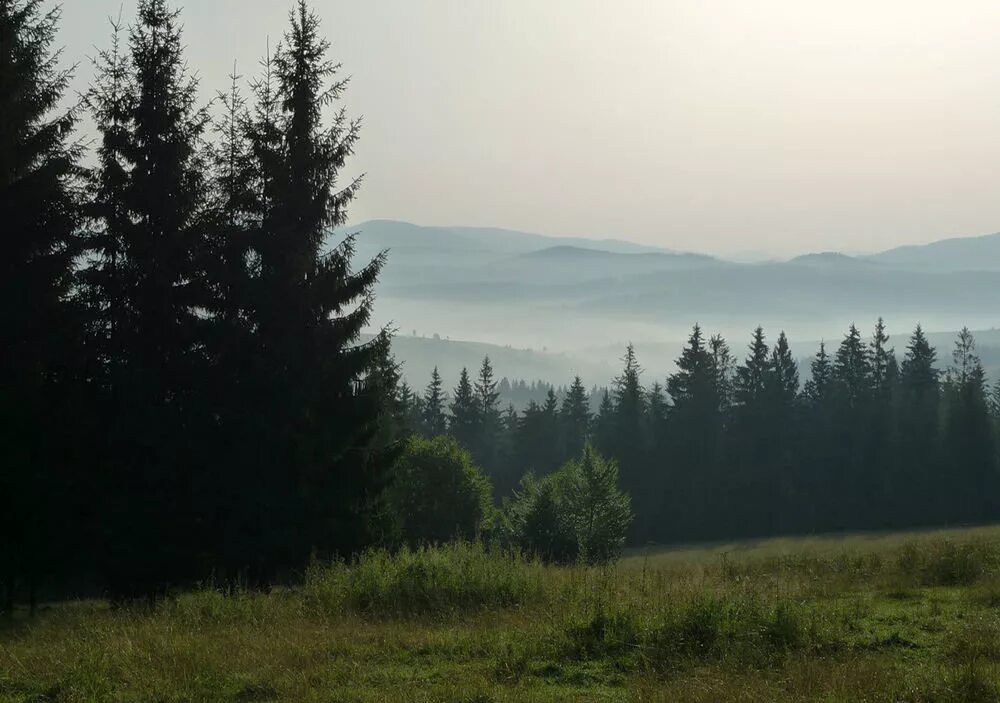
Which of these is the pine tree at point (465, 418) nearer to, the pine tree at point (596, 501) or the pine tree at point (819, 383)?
the pine tree at point (819, 383)

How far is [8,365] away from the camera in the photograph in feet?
74.4

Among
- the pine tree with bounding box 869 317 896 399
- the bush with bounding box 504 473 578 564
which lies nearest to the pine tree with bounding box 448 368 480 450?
the pine tree with bounding box 869 317 896 399

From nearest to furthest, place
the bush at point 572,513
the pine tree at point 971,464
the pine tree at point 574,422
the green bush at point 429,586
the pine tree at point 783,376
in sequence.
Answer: the green bush at point 429,586
the bush at point 572,513
the pine tree at point 971,464
the pine tree at point 783,376
the pine tree at point 574,422

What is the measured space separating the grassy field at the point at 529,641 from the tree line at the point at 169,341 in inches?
408

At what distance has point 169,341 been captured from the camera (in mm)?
23906

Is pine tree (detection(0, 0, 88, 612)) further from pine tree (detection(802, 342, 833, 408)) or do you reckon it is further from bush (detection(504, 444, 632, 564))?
pine tree (detection(802, 342, 833, 408))

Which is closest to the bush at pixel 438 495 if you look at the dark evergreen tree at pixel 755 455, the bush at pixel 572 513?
the bush at pixel 572 513

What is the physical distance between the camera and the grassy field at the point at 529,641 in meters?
7.88

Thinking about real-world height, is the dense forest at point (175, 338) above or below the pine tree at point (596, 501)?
above

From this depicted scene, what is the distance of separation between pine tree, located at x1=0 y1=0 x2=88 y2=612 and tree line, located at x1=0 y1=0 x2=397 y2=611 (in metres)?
0.05

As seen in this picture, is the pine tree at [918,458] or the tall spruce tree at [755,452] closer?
the pine tree at [918,458]

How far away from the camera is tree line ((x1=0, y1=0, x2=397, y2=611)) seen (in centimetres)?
2283

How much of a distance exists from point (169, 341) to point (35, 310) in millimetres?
3381

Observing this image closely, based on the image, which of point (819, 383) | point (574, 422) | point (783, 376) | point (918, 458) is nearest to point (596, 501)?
point (918, 458)
